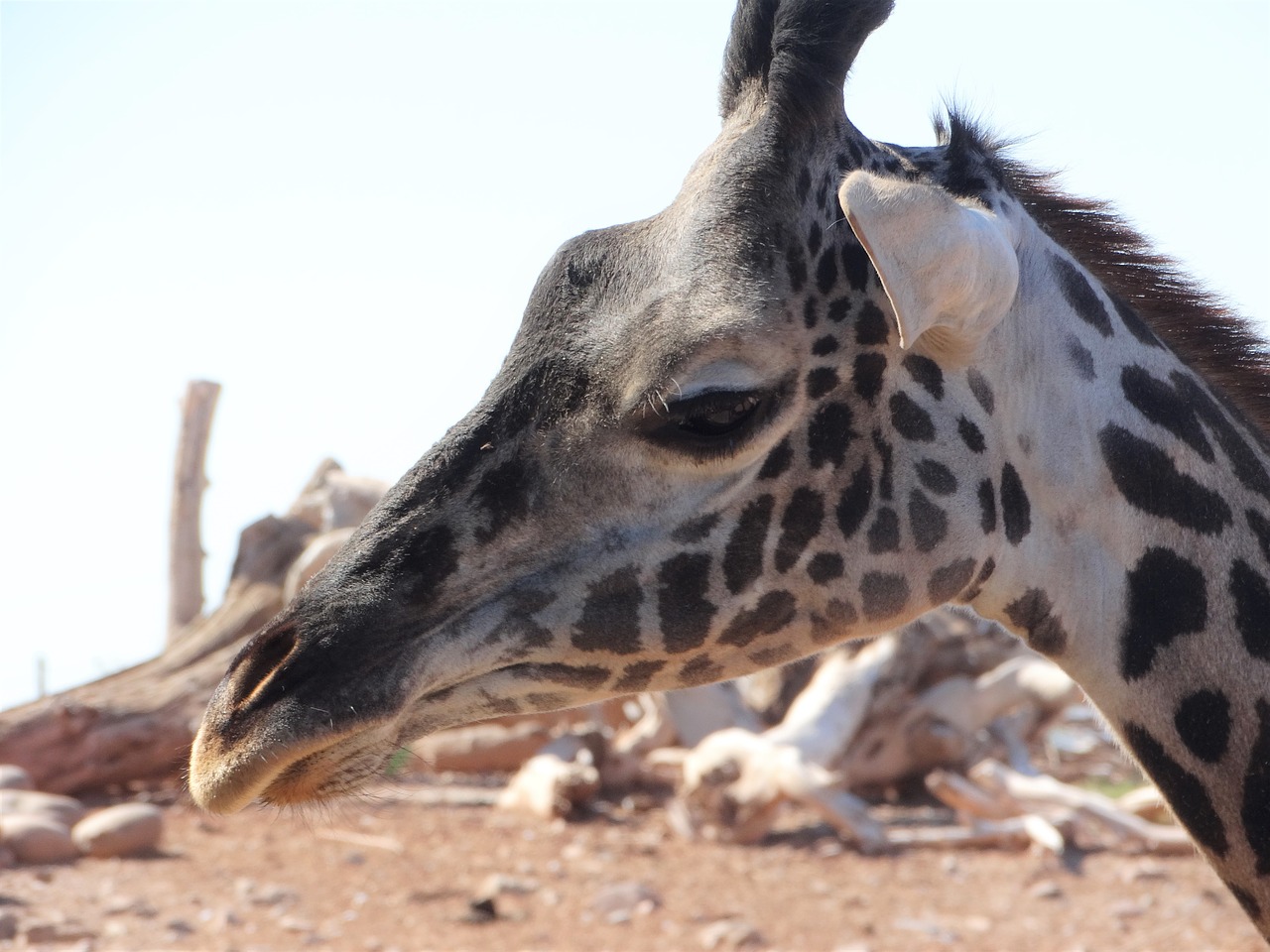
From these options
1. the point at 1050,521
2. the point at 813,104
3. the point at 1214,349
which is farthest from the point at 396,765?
the point at 1214,349

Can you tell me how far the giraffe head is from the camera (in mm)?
2182

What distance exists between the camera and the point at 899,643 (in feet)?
29.5

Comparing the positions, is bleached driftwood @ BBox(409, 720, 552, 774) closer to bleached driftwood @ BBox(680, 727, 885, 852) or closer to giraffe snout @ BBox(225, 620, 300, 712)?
bleached driftwood @ BBox(680, 727, 885, 852)

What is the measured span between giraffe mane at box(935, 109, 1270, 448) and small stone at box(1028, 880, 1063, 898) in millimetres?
4580

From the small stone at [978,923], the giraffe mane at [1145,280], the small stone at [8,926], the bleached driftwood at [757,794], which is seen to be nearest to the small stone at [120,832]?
the small stone at [8,926]

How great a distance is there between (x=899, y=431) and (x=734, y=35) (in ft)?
3.40

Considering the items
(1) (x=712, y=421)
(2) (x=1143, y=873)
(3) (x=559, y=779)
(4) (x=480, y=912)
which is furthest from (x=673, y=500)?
(3) (x=559, y=779)

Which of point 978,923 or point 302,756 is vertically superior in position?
point 302,756

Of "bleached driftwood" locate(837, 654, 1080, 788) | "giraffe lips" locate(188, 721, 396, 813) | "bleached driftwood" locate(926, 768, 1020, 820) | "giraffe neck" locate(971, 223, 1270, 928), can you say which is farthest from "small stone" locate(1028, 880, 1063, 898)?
"giraffe lips" locate(188, 721, 396, 813)

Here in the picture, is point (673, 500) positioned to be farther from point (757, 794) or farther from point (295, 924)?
point (757, 794)

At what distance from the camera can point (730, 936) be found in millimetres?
5645

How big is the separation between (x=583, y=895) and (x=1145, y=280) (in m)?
4.75

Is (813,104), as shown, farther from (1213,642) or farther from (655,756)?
(655,756)

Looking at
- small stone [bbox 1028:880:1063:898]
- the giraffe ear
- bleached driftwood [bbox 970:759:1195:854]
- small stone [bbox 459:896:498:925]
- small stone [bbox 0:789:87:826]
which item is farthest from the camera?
bleached driftwood [bbox 970:759:1195:854]
